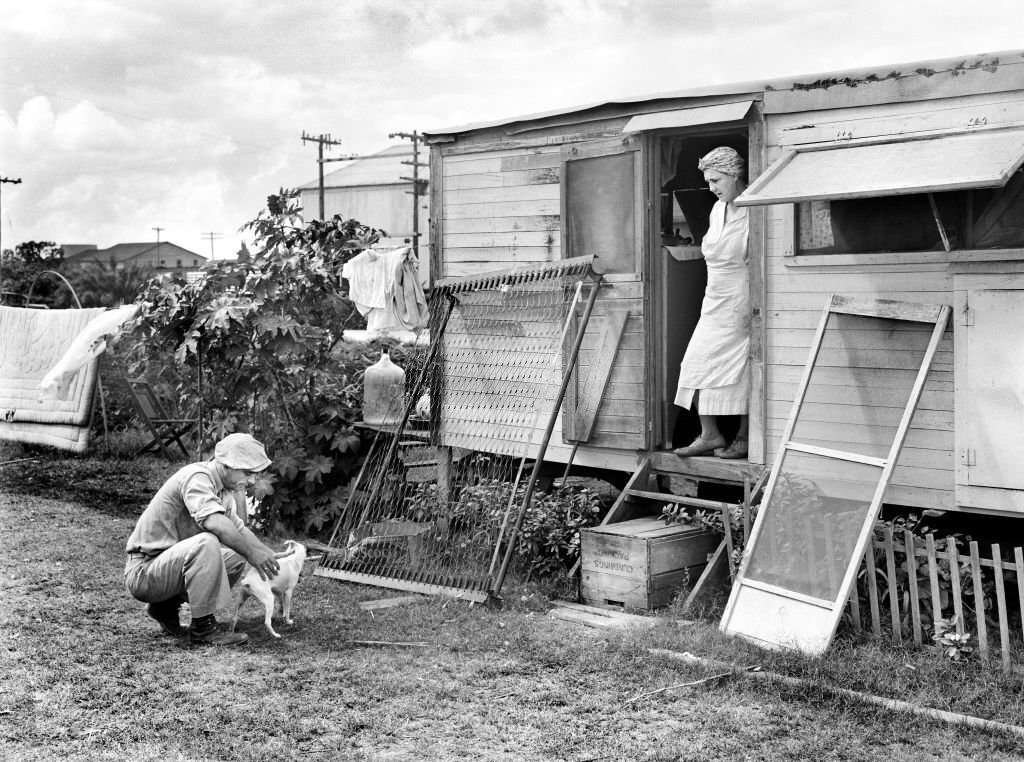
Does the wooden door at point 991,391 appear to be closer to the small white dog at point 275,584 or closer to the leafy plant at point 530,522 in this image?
the leafy plant at point 530,522

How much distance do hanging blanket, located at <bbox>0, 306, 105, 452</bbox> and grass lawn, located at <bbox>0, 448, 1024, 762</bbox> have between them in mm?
5412

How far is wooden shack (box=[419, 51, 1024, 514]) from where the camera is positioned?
6254 mm

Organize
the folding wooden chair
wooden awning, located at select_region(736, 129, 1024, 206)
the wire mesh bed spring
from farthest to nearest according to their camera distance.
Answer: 1. the folding wooden chair
2. the wire mesh bed spring
3. wooden awning, located at select_region(736, 129, 1024, 206)

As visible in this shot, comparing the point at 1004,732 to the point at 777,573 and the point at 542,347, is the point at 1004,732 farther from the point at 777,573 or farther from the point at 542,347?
the point at 542,347

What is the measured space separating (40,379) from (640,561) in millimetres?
8829

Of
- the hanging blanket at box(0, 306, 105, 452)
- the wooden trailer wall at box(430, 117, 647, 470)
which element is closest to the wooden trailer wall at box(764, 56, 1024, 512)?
the wooden trailer wall at box(430, 117, 647, 470)

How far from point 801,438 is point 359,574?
3.09 metres

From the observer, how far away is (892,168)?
6129 mm

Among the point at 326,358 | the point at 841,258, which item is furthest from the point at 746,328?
the point at 326,358

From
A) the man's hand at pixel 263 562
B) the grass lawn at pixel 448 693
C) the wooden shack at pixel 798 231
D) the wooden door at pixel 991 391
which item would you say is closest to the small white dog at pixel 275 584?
the man's hand at pixel 263 562

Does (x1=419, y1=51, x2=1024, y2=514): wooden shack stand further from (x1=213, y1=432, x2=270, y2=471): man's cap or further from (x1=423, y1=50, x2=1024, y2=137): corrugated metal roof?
(x1=213, y1=432, x2=270, y2=471): man's cap

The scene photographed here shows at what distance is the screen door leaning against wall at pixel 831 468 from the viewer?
604 cm

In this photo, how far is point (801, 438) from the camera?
23.0ft

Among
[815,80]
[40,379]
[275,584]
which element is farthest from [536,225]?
[40,379]
